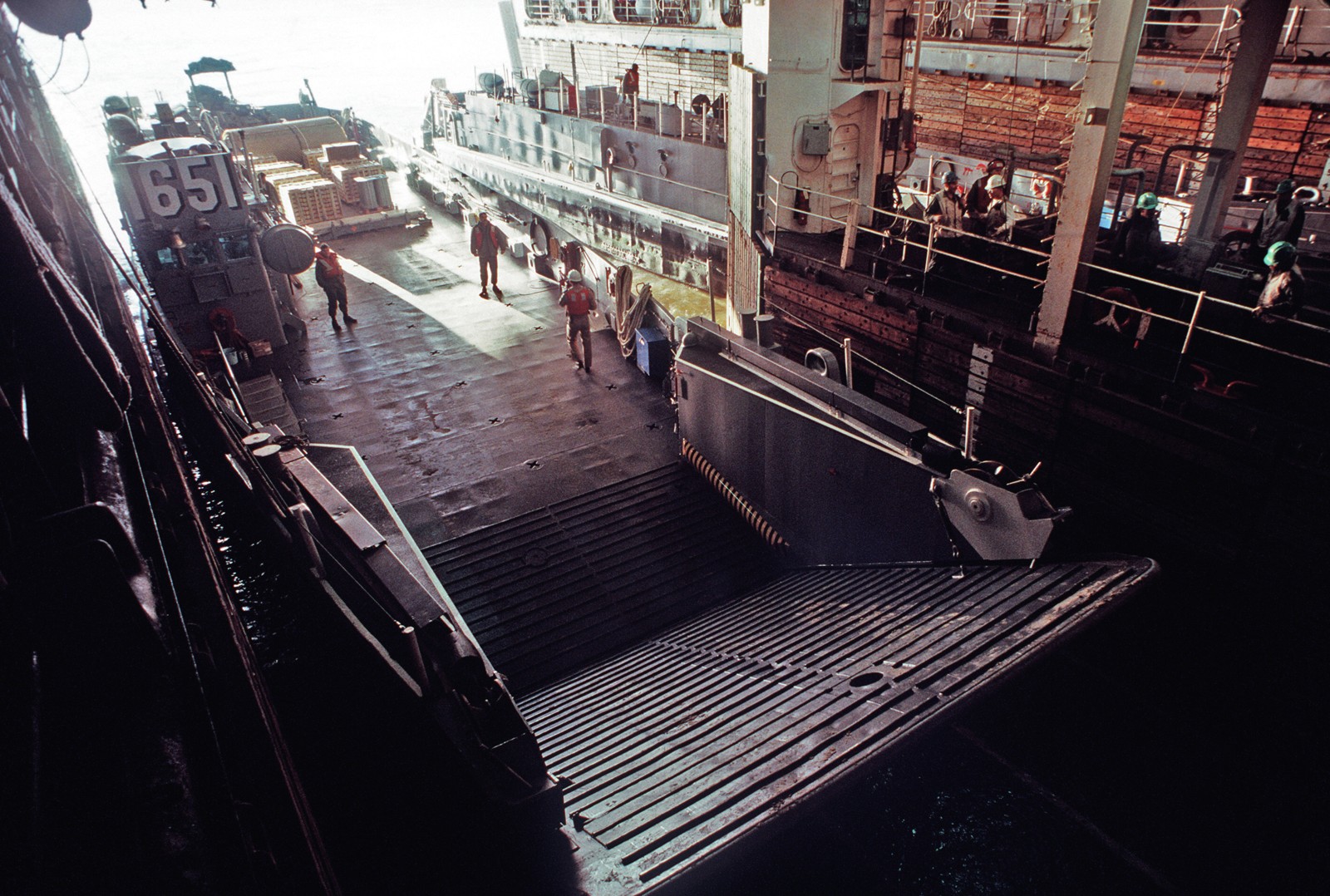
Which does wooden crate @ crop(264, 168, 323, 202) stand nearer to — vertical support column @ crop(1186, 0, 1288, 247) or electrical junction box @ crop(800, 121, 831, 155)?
electrical junction box @ crop(800, 121, 831, 155)

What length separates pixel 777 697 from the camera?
208 inches

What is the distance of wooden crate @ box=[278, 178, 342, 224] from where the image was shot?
19.6m

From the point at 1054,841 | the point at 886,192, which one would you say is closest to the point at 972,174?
the point at 886,192

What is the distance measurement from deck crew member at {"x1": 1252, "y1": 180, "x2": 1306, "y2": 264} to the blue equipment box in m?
7.63

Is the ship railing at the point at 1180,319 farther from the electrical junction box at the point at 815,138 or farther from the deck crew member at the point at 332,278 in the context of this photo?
the deck crew member at the point at 332,278

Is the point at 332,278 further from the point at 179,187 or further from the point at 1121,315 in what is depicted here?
the point at 1121,315

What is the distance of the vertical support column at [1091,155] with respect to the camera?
22.6 ft

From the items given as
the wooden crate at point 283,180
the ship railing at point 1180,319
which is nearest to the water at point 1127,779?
the ship railing at point 1180,319

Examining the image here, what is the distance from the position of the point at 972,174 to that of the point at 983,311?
36.4 feet

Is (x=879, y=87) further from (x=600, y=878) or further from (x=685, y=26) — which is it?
(x=685, y=26)

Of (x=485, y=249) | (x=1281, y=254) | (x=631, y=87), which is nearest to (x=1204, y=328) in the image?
(x=1281, y=254)

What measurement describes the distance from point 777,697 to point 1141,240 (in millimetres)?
7060

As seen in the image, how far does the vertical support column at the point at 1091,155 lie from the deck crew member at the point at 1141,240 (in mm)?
1243

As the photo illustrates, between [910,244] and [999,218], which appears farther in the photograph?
[999,218]
